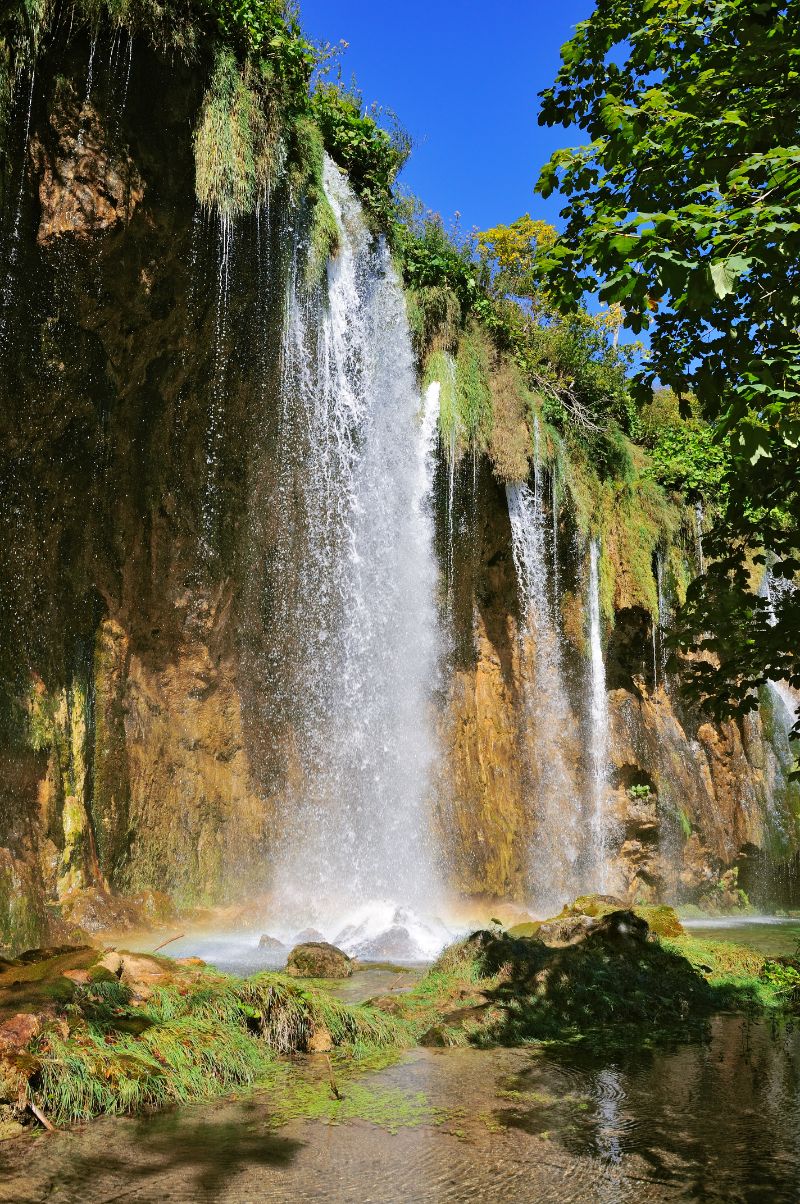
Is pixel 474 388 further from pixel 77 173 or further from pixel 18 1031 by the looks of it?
pixel 18 1031

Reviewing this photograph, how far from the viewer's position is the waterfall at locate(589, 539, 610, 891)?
60.3 feet

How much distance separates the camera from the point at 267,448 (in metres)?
14.2

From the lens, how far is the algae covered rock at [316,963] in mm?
8391

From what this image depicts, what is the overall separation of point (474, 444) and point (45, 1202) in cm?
1428

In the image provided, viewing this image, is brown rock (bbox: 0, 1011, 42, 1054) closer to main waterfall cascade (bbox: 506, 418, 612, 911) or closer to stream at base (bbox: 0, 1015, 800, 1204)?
stream at base (bbox: 0, 1015, 800, 1204)

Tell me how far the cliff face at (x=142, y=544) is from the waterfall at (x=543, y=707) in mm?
552

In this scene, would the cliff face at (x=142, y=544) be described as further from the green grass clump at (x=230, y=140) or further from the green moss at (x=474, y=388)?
the green moss at (x=474, y=388)

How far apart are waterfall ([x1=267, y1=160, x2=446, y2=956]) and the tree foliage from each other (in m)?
7.58

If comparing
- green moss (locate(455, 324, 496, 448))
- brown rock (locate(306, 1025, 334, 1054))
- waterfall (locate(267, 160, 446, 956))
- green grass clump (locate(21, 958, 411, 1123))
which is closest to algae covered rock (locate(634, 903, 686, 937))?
waterfall (locate(267, 160, 446, 956))

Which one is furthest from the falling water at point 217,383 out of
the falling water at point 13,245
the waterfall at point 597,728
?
the waterfall at point 597,728

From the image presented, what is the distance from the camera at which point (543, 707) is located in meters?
18.2

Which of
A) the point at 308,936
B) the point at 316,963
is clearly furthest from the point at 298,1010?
the point at 308,936

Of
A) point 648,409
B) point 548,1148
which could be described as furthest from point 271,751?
point 648,409

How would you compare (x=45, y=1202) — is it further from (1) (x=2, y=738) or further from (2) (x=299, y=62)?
(2) (x=299, y=62)
